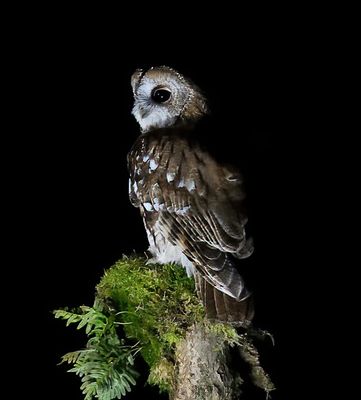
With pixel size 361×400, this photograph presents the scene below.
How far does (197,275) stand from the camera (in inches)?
86.0

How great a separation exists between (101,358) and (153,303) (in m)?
0.24

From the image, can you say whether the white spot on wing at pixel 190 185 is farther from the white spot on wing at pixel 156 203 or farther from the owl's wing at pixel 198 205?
the white spot on wing at pixel 156 203

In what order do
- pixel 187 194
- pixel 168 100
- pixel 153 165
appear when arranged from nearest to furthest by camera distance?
pixel 187 194
pixel 153 165
pixel 168 100

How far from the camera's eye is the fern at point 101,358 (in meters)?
2.25

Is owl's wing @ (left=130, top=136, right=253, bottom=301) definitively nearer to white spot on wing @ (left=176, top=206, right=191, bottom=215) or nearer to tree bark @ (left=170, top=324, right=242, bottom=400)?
white spot on wing @ (left=176, top=206, right=191, bottom=215)

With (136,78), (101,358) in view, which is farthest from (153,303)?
(136,78)

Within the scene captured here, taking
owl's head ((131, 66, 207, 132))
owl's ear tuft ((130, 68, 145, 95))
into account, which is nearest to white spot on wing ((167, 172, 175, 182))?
owl's head ((131, 66, 207, 132))

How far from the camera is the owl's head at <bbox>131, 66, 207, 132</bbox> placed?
8.14 ft

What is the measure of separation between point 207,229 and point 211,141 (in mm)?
351

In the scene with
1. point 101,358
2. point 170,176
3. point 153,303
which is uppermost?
point 170,176

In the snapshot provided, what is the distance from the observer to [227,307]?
2.10 meters

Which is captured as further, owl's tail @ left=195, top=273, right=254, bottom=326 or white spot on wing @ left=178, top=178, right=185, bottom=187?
white spot on wing @ left=178, top=178, right=185, bottom=187

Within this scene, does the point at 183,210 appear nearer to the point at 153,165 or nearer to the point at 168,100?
the point at 153,165

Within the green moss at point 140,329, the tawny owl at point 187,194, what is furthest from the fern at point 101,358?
the tawny owl at point 187,194
